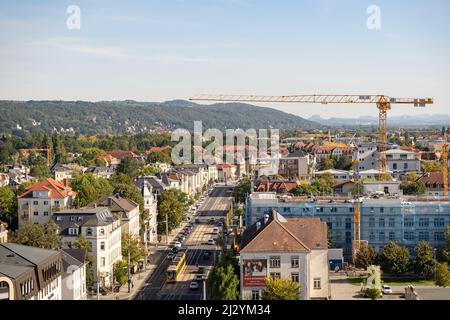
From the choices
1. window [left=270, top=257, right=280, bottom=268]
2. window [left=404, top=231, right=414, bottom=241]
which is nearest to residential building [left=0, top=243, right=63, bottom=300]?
window [left=270, top=257, right=280, bottom=268]

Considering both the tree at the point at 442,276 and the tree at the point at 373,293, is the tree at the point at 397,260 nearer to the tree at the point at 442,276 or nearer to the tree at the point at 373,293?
the tree at the point at 442,276

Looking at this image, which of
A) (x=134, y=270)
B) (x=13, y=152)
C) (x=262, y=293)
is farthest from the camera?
(x=13, y=152)

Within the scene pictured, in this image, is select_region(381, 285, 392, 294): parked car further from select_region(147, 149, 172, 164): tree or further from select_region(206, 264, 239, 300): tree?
select_region(147, 149, 172, 164): tree

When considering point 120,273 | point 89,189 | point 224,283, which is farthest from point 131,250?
point 89,189

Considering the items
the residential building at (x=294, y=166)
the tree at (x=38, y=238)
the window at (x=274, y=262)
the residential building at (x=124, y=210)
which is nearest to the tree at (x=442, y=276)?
the window at (x=274, y=262)

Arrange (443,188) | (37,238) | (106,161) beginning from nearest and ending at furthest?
Answer: (37,238), (443,188), (106,161)
